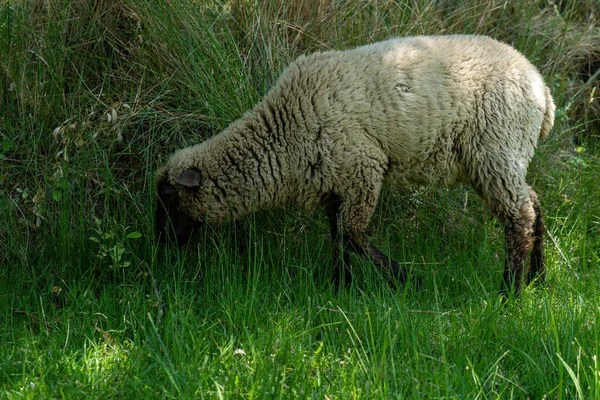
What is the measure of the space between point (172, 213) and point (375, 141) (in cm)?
142

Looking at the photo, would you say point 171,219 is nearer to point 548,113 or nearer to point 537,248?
point 537,248

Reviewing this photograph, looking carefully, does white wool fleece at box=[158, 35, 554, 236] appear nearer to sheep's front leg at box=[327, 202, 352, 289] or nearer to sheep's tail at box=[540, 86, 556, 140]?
sheep's front leg at box=[327, 202, 352, 289]

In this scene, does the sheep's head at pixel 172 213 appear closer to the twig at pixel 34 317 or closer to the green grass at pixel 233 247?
the green grass at pixel 233 247

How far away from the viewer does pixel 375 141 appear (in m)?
4.53

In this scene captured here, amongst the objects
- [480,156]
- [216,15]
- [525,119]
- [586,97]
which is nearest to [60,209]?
[216,15]

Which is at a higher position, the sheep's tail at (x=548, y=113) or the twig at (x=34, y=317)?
the sheep's tail at (x=548, y=113)

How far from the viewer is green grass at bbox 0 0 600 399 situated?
128 inches

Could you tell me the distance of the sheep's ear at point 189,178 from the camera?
4582 mm

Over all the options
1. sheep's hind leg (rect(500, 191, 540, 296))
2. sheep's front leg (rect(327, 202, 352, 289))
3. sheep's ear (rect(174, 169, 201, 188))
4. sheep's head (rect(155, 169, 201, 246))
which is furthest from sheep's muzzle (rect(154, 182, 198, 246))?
sheep's hind leg (rect(500, 191, 540, 296))

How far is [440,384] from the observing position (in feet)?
10.3

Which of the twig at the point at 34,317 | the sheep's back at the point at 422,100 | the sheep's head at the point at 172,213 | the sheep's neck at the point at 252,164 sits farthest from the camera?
the sheep's head at the point at 172,213

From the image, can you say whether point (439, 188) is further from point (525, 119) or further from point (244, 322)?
point (244, 322)

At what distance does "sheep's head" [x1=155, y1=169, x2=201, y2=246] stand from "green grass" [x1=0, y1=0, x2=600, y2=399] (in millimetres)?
114

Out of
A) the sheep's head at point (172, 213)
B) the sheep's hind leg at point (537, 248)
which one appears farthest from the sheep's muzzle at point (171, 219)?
the sheep's hind leg at point (537, 248)
